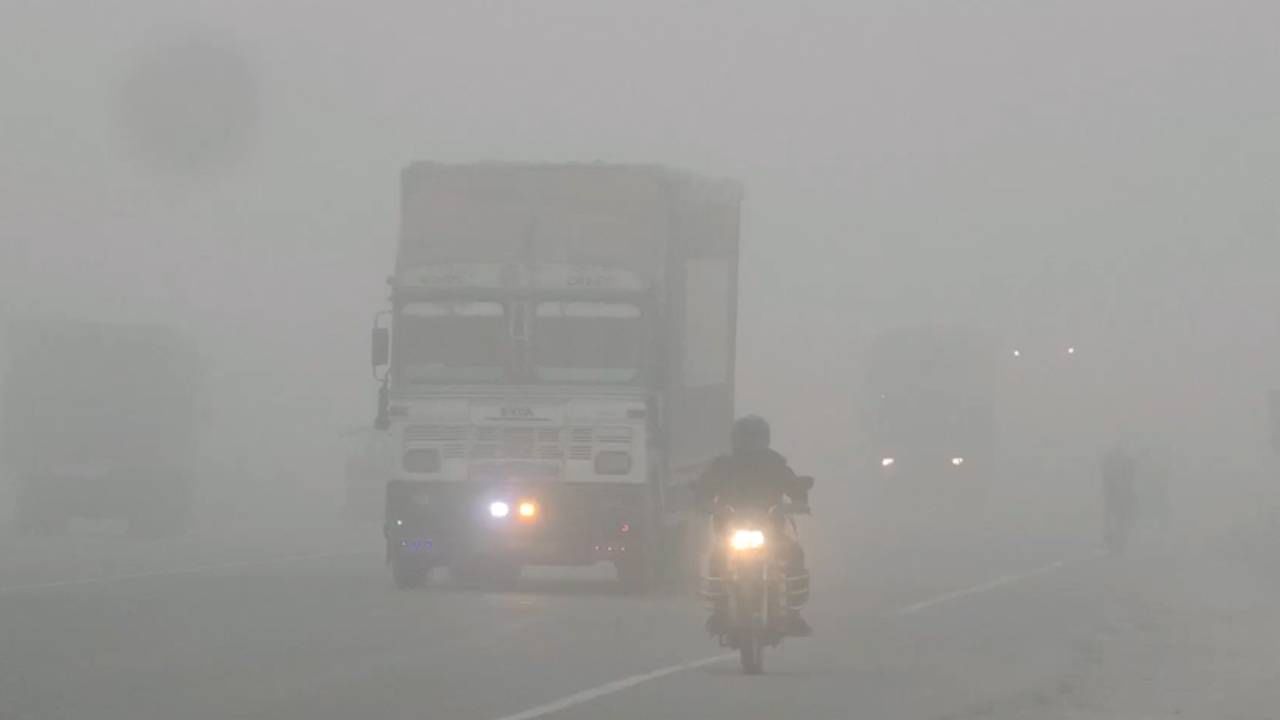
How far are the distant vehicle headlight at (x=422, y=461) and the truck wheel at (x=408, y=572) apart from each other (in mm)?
1053

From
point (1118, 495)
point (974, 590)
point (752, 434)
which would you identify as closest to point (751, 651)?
point (752, 434)

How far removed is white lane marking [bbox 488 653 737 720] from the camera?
1392 cm

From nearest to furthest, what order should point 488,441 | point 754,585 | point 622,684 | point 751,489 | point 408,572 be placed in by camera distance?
point 622,684
point 754,585
point 751,489
point 488,441
point 408,572

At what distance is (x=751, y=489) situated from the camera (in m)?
16.9

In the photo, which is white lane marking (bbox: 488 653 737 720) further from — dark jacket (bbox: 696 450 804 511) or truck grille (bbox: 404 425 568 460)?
truck grille (bbox: 404 425 568 460)

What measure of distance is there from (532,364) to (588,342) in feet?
2.08

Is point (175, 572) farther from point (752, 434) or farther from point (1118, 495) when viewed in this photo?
point (1118, 495)

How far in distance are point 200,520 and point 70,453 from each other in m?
11.9

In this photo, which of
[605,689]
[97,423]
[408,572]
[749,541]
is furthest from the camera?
[97,423]

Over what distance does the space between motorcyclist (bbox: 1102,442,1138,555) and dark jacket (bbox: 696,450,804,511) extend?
2559 cm

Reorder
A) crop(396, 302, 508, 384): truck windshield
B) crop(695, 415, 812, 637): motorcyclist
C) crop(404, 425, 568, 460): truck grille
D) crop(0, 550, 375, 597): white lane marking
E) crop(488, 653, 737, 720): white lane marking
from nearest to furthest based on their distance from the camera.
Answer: crop(488, 653, 737, 720): white lane marking, crop(695, 415, 812, 637): motorcyclist, crop(0, 550, 375, 597): white lane marking, crop(404, 425, 568, 460): truck grille, crop(396, 302, 508, 384): truck windshield

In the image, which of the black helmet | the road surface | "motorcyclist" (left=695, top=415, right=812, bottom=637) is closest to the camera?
the road surface

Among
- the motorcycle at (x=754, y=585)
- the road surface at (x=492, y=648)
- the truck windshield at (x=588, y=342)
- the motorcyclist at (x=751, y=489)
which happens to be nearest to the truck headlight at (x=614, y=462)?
the truck windshield at (x=588, y=342)

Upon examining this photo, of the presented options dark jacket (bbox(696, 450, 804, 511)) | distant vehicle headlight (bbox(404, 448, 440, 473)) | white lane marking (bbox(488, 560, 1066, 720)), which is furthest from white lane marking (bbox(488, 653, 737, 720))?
distant vehicle headlight (bbox(404, 448, 440, 473))
